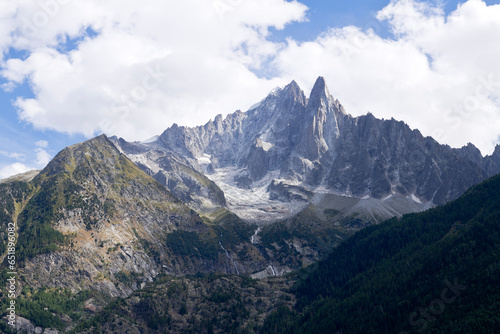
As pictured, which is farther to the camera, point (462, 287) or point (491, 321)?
point (462, 287)

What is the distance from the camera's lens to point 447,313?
18275 cm

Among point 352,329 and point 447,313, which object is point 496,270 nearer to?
point 447,313

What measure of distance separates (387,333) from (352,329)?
689 inches

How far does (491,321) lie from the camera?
16550 cm

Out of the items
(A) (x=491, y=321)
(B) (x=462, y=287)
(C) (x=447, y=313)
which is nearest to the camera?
(A) (x=491, y=321)

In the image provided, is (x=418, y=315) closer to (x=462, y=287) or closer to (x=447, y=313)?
(x=447, y=313)

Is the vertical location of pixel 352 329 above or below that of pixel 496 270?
below

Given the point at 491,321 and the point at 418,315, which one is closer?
the point at 491,321

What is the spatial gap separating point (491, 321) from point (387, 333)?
145 ft

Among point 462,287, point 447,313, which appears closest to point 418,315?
point 447,313

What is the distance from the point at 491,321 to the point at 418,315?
32.5 meters

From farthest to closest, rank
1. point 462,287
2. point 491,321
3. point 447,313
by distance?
1. point 462,287
2. point 447,313
3. point 491,321

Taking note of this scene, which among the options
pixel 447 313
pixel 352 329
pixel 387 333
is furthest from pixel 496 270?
pixel 352 329

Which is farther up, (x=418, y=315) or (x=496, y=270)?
(x=496, y=270)
